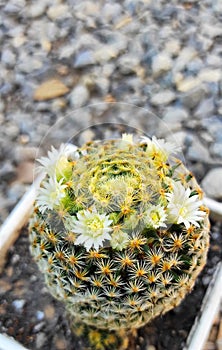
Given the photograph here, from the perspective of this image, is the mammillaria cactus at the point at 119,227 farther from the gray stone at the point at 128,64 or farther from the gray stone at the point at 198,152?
the gray stone at the point at 128,64

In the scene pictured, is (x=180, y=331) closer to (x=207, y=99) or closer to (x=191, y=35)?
(x=207, y=99)

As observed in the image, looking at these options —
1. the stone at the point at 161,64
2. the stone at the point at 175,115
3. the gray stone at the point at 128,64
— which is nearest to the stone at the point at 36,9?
the gray stone at the point at 128,64

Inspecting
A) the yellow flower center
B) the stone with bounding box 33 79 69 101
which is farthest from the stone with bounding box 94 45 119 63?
the yellow flower center

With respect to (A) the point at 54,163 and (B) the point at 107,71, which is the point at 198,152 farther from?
(A) the point at 54,163

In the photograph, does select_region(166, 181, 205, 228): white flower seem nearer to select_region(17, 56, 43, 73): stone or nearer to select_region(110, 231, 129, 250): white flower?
select_region(110, 231, 129, 250): white flower

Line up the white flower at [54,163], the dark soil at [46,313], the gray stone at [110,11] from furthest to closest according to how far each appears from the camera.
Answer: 1. the gray stone at [110,11]
2. the dark soil at [46,313]
3. the white flower at [54,163]

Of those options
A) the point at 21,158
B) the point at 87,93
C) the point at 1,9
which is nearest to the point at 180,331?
the point at 21,158
